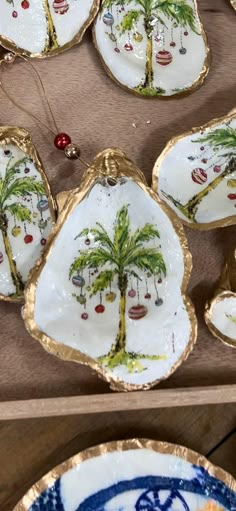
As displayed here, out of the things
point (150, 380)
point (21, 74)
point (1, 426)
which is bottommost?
point (1, 426)

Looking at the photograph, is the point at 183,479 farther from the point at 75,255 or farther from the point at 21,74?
the point at 21,74

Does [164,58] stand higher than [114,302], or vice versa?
[164,58]

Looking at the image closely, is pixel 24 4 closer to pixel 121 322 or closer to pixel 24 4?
pixel 24 4

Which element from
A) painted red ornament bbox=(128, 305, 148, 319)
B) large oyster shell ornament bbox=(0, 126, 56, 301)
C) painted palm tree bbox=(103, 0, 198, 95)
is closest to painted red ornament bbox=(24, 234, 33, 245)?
large oyster shell ornament bbox=(0, 126, 56, 301)

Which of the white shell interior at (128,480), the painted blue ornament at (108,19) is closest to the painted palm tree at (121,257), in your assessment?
the white shell interior at (128,480)

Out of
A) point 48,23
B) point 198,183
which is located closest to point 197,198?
point 198,183

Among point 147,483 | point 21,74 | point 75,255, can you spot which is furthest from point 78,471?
point 21,74

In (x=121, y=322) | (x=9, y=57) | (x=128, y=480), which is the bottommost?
(x=128, y=480)
